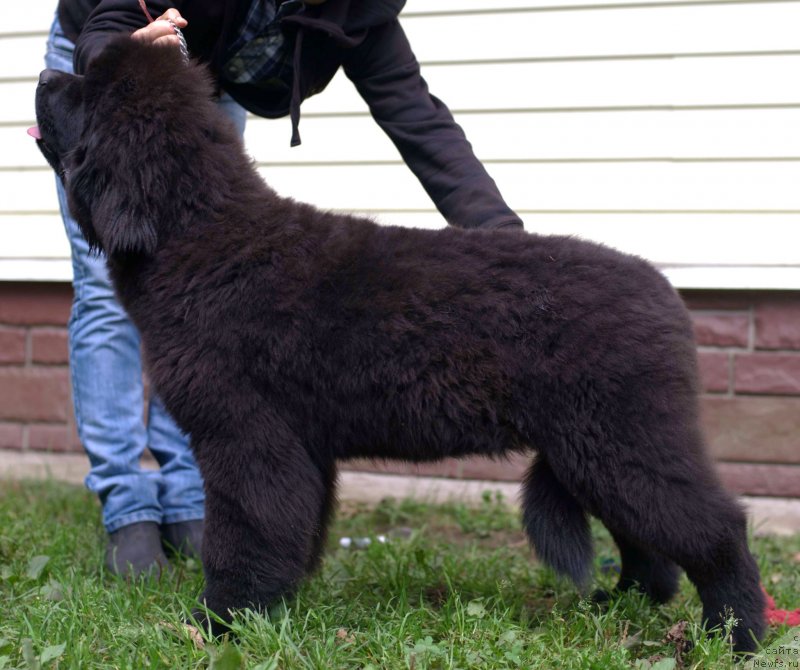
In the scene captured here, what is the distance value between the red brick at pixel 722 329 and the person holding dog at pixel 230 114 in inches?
67.4

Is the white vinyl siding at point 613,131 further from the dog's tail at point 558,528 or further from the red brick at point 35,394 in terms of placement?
the dog's tail at point 558,528

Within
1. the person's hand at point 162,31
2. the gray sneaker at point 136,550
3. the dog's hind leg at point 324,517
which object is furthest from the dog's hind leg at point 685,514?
the person's hand at point 162,31

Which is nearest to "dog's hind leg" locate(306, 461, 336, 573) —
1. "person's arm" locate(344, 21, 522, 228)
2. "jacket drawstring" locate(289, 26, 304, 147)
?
"person's arm" locate(344, 21, 522, 228)

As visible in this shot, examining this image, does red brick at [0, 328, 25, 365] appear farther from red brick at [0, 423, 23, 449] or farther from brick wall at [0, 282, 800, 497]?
brick wall at [0, 282, 800, 497]

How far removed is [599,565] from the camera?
140 inches

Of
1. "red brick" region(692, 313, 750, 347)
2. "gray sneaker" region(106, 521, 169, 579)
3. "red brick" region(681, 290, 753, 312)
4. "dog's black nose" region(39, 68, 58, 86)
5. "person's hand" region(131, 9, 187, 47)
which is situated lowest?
"gray sneaker" region(106, 521, 169, 579)

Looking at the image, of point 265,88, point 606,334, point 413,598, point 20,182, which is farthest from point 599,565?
point 20,182

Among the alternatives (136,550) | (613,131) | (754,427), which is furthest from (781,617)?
(613,131)

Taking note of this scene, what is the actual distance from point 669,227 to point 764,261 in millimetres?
472

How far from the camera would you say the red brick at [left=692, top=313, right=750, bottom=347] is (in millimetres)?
4395

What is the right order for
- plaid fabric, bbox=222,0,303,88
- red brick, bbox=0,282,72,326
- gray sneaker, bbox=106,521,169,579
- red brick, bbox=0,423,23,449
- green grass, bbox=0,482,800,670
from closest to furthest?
green grass, bbox=0,482,800,670 < plaid fabric, bbox=222,0,303,88 < gray sneaker, bbox=106,521,169,579 < red brick, bbox=0,282,72,326 < red brick, bbox=0,423,23,449

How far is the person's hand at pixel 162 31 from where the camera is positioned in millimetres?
2727

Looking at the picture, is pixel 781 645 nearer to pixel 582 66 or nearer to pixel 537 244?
pixel 537 244

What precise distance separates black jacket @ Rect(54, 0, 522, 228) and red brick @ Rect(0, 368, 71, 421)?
2.33m
